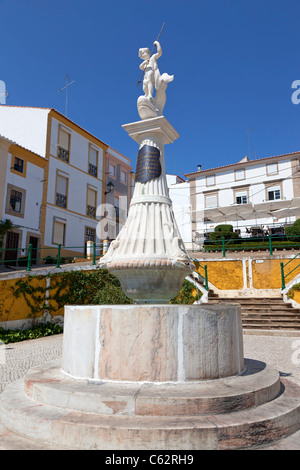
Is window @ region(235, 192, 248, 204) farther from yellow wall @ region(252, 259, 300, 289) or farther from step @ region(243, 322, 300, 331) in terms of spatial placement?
step @ region(243, 322, 300, 331)

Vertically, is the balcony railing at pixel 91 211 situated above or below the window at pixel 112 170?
below

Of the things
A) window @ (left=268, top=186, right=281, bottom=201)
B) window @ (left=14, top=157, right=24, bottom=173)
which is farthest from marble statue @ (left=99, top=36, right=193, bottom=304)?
window @ (left=268, top=186, right=281, bottom=201)

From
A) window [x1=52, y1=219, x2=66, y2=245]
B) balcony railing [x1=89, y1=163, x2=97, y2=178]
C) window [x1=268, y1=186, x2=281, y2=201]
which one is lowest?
window [x1=52, y1=219, x2=66, y2=245]

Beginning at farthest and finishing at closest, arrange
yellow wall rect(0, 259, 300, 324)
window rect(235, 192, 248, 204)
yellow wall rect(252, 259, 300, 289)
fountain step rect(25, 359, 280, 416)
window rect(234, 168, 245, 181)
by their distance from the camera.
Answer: window rect(234, 168, 245, 181) < window rect(235, 192, 248, 204) < yellow wall rect(252, 259, 300, 289) < yellow wall rect(0, 259, 300, 324) < fountain step rect(25, 359, 280, 416)

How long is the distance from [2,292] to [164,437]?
8.11 m

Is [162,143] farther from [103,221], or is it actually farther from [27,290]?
[103,221]

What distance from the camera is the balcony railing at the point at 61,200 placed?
21.1 meters

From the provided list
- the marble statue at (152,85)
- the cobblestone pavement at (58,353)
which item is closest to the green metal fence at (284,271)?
the cobblestone pavement at (58,353)

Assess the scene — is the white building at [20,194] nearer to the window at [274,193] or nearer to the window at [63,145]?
the window at [63,145]

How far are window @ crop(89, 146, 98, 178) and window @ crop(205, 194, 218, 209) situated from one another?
1166 centimetres

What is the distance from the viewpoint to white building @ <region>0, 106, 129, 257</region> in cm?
2033

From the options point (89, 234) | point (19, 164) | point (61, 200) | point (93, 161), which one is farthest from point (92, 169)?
point (19, 164)

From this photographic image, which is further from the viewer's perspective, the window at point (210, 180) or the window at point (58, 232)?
the window at point (210, 180)

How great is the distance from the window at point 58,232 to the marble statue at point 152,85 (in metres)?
15.5
